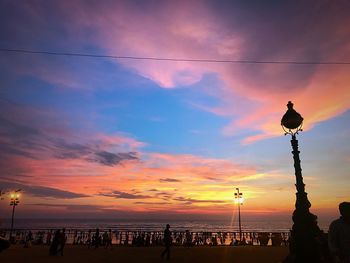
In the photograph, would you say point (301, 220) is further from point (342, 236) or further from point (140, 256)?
point (140, 256)

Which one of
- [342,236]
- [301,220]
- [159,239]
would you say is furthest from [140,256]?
[342,236]

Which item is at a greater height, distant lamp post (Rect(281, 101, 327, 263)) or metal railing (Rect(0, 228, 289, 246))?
distant lamp post (Rect(281, 101, 327, 263))

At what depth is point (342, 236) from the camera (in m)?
5.75

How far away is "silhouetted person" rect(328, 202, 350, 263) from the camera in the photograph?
572cm

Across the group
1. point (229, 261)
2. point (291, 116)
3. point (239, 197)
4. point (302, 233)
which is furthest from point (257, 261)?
point (239, 197)

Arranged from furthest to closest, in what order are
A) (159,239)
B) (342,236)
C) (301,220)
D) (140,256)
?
(159,239), (140,256), (301,220), (342,236)

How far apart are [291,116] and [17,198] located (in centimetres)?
3775

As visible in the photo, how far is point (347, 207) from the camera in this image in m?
5.87

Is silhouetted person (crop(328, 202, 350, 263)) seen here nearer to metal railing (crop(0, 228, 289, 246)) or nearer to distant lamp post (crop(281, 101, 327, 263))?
distant lamp post (crop(281, 101, 327, 263))

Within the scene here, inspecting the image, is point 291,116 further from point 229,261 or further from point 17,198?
point 17,198

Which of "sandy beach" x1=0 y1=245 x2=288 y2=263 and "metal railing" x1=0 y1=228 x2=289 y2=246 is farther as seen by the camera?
"metal railing" x1=0 y1=228 x2=289 y2=246

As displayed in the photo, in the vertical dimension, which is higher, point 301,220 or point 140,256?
point 301,220

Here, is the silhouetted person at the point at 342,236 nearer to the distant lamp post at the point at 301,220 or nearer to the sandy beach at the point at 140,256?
Answer: the distant lamp post at the point at 301,220

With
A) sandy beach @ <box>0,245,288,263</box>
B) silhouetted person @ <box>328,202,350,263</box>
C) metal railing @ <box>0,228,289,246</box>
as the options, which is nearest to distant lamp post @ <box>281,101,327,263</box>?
silhouetted person @ <box>328,202,350,263</box>
